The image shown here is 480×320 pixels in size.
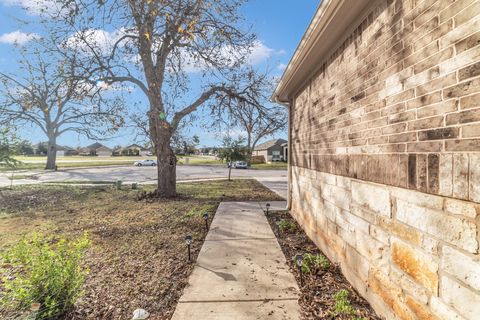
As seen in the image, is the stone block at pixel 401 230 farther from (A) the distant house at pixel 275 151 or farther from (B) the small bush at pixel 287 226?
(A) the distant house at pixel 275 151

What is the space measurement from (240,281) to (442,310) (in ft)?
7.09

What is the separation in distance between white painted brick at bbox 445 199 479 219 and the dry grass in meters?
2.64

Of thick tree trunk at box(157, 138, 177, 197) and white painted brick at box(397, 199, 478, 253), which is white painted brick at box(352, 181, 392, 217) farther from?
thick tree trunk at box(157, 138, 177, 197)

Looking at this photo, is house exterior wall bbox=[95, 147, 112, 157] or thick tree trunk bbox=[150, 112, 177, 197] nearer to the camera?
thick tree trunk bbox=[150, 112, 177, 197]

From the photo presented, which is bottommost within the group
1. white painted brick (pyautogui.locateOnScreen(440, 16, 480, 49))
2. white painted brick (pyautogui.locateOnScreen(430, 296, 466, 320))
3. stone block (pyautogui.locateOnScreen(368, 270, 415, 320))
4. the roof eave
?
stone block (pyautogui.locateOnScreen(368, 270, 415, 320))

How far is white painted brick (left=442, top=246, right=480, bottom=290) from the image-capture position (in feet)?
4.99

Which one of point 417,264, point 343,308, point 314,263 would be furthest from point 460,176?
point 314,263

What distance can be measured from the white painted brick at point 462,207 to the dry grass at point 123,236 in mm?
2637

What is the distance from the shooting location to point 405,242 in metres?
2.18

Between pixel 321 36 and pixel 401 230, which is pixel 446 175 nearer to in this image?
pixel 401 230

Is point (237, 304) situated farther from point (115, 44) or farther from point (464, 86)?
point (115, 44)

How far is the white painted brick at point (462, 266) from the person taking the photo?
59.8 inches

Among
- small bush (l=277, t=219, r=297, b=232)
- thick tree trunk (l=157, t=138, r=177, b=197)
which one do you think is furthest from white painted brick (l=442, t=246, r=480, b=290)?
thick tree trunk (l=157, t=138, r=177, b=197)

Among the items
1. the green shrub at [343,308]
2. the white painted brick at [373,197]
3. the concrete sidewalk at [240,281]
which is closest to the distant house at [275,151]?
the concrete sidewalk at [240,281]
